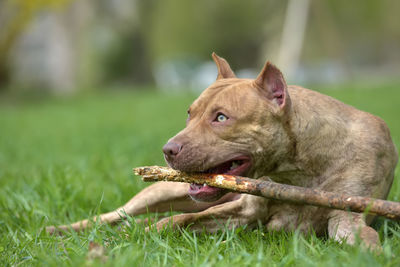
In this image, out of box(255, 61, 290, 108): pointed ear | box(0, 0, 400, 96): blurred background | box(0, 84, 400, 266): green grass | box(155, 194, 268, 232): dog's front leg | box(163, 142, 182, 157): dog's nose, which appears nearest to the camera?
box(0, 84, 400, 266): green grass

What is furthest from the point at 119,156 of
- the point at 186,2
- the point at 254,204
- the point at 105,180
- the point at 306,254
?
the point at 186,2

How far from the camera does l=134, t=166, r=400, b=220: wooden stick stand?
301 cm

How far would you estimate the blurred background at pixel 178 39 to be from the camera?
18.2 m

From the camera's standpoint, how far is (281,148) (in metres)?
3.49

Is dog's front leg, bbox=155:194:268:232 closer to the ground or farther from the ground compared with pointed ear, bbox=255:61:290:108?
closer to the ground

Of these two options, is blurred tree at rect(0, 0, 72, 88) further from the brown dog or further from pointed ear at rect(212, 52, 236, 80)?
the brown dog

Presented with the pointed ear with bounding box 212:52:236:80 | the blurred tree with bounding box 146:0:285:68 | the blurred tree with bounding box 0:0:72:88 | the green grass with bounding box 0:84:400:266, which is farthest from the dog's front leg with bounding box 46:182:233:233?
the blurred tree with bounding box 146:0:285:68

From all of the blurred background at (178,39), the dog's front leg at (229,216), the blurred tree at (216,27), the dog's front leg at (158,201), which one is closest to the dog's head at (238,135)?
the dog's front leg at (229,216)

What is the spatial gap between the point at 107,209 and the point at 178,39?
97.3 feet

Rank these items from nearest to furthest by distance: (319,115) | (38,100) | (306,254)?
(306,254), (319,115), (38,100)

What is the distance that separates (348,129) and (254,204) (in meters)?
0.82

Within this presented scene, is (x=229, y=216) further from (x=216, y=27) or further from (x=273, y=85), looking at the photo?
(x=216, y=27)

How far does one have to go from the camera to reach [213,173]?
3541 millimetres

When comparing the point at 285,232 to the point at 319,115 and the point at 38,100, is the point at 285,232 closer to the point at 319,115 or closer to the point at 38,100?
the point at 319,115
